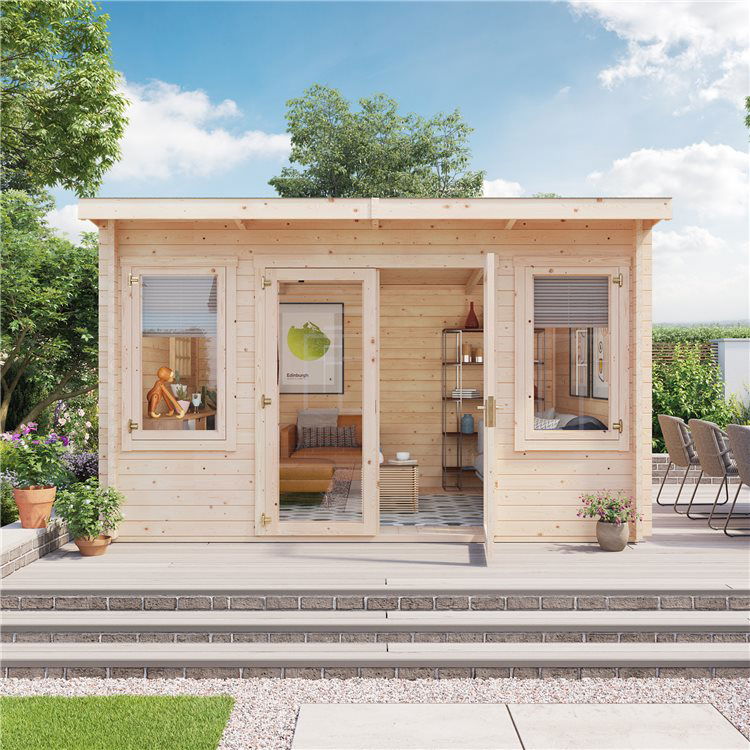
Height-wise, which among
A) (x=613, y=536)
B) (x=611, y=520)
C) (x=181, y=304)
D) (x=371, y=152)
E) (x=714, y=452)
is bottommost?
(x=613, y=536)

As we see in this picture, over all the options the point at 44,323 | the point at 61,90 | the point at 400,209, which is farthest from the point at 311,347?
the point at 61,90

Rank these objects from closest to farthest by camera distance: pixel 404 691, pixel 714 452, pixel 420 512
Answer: pixel 404 691 → pixel 714 452 → pixel 420 512

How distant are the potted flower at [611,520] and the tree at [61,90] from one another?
9038 millimetres

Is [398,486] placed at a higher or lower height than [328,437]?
lower

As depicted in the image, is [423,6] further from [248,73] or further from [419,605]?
[419,605]

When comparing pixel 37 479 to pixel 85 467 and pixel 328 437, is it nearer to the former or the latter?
pixel 85 467

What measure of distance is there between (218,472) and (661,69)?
2374 centimetres

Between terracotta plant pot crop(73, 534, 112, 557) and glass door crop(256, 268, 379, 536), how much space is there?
1.11 metres

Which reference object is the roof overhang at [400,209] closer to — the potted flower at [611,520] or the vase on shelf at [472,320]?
the potted flower at [611,520]

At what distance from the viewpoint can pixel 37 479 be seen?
18.0 ft

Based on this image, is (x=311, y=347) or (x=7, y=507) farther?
(x=7, y=507)

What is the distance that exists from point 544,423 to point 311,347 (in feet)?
6.08

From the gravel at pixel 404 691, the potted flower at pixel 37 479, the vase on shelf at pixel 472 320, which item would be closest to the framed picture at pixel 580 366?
the gravel at pixel 404 691

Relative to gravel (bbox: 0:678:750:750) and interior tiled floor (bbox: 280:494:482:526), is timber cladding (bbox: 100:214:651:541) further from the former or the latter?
gravel (bbox: 0:678:750:750)
